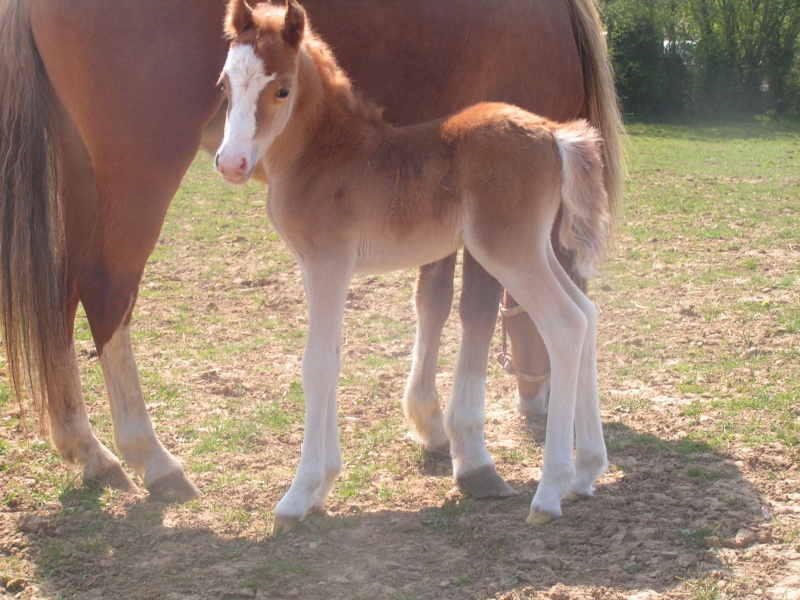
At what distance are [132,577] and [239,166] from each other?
151 centimetres

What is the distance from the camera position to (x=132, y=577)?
118 inches

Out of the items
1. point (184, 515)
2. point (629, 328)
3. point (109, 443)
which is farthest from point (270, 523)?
point (629, 328)

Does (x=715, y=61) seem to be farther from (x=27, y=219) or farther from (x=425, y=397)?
(x=27, y=219)

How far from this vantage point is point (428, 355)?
4230mm

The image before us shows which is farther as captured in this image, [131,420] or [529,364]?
[529,364]

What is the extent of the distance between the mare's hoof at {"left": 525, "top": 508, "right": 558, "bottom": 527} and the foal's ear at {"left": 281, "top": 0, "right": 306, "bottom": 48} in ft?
6.40

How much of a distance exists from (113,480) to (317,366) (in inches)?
50.7

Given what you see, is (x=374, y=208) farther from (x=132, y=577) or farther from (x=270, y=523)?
(x=132, y=577)

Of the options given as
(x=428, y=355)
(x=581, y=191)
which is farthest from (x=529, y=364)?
(x=581, y=191)

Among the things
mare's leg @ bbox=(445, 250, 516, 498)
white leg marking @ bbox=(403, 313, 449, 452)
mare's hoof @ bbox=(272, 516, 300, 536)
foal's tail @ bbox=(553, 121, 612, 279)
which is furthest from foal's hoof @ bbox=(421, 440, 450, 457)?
foal's tail @ bbox=(553, 121, 612, 279)

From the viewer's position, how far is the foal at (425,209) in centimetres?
314

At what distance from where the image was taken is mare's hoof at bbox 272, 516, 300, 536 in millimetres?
3207

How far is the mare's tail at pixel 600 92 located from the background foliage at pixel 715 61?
19.7 meters

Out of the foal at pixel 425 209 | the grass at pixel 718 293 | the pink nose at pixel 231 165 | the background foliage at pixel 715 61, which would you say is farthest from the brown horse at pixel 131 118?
the background foliage at pixel 715 61
